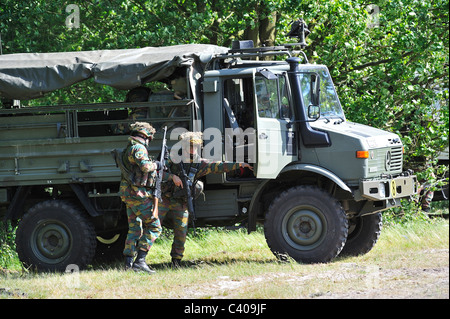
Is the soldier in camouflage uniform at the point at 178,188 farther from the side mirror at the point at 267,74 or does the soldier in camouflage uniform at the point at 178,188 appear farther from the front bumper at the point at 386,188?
the front bumper at the point at 386,188

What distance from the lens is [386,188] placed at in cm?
938

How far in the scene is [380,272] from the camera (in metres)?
8.37

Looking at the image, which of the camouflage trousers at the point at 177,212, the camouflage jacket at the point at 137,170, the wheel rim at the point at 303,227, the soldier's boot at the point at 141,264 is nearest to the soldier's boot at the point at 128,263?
the soldier's boot at the point at 141,264

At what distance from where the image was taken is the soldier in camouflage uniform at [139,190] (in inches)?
353

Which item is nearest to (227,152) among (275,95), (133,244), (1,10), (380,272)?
(275,95)

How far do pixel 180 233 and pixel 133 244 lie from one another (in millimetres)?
689

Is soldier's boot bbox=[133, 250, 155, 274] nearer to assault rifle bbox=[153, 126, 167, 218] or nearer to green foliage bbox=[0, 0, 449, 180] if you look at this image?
assault rifle bbox=[153, 126, 167, 218]

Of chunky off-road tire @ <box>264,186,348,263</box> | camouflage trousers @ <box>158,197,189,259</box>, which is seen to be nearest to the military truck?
chunky off-road tire @ <box>264,186,348,263</box>

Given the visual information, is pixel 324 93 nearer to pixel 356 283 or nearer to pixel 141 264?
pixel 356 283

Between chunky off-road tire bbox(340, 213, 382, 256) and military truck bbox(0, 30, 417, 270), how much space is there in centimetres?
2

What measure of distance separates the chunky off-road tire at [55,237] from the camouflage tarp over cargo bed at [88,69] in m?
1.56

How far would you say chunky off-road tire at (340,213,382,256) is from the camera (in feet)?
33.5
